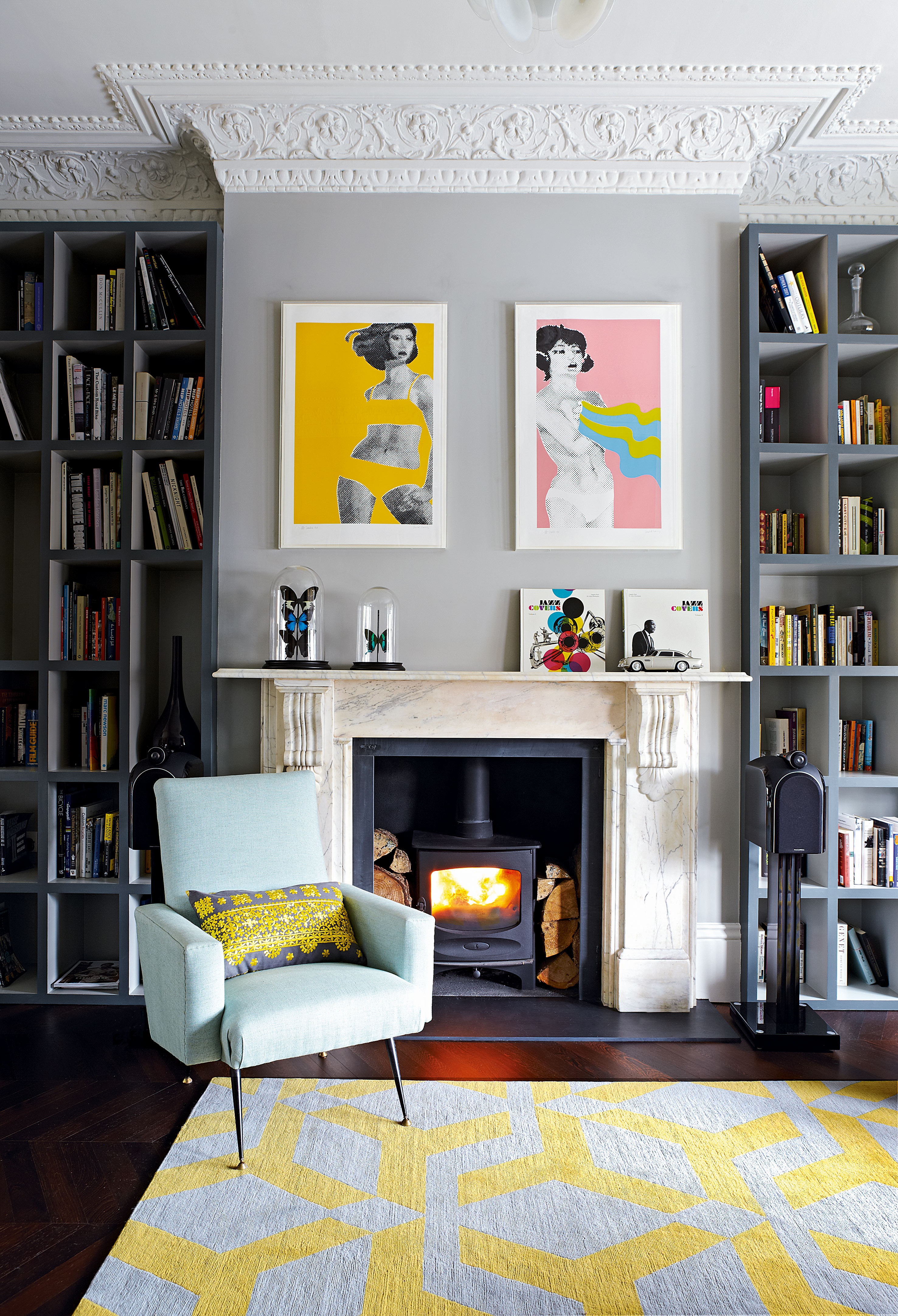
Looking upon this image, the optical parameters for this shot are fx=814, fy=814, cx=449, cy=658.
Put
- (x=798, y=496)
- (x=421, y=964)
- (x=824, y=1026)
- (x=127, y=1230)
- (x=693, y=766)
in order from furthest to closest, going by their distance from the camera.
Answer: (x=798, y=496) < (x=693, y=766) < (x=824, y=1026) < (x=421, y=964) < (x=127, y=1230)

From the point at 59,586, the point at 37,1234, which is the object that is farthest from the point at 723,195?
the point at 37,1234

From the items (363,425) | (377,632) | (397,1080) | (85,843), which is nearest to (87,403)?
(363,425)

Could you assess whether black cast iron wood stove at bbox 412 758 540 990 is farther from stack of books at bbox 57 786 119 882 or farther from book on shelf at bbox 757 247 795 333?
book on shelf at bbox 757 247 795 333

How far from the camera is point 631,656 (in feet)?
10.2

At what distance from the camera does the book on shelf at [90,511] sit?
313 cm

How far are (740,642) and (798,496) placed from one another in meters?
0.70

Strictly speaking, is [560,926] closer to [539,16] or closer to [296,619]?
[296,619]

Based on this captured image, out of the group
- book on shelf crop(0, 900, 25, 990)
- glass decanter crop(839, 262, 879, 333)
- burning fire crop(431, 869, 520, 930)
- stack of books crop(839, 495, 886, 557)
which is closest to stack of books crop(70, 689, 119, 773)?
book on shelf crop(0, 900, 25, 990)

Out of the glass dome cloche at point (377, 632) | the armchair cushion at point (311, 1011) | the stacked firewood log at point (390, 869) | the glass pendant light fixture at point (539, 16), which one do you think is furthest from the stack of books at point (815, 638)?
the glass pendant light fixture at point (539, 16)

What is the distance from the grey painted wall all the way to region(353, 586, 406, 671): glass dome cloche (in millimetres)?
62

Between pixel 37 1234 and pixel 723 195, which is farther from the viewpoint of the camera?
pixel 723 195

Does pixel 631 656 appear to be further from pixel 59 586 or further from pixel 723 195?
pixel 59 586

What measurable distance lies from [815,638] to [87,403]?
9.79 feet

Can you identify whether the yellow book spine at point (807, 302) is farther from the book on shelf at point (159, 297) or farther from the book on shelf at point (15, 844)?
the book on shelf at point (15, 844)
